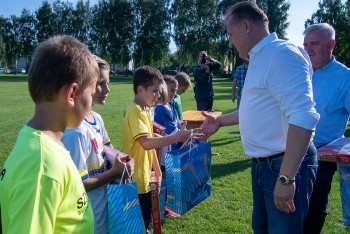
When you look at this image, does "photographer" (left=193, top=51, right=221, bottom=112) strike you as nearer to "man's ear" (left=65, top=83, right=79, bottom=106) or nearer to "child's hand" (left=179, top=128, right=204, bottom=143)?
"child's hand" (left=179, top=128, right=204, bottom=143)

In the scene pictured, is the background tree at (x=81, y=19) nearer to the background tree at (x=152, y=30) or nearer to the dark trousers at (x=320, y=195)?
the background tree at (x=152, y=30)

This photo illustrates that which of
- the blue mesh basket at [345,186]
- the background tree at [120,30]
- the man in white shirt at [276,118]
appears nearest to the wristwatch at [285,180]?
the man in white shirt at [276,118]

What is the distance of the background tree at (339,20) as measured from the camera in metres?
48.2

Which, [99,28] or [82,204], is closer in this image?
[82,204]

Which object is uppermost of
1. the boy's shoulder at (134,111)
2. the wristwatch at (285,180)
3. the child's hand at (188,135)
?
the boy's shoulder at (134,111)

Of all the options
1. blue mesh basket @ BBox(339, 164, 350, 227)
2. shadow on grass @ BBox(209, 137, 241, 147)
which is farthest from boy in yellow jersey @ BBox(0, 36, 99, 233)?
shadow on grass @ BBox(209, 137, 241, 147)

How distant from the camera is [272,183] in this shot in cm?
224

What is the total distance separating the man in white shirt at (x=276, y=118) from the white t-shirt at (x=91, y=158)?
101 centimetres

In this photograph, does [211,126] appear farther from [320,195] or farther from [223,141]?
[223,141]

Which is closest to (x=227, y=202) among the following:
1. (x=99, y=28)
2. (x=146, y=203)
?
(x=146, y=203)

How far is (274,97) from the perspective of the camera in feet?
6.93

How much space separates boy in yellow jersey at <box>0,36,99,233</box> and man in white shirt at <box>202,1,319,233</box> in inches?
45.4

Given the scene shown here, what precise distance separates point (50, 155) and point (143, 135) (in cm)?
188

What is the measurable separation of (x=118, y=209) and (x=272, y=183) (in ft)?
3.31
